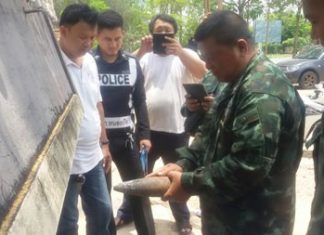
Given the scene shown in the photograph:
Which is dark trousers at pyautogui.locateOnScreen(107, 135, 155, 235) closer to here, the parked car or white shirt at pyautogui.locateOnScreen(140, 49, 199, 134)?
white shirt at pyautogui.locateOnScreen(140, 49, 199, 134)

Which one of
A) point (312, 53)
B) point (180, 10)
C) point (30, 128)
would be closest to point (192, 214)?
point (30, 128)

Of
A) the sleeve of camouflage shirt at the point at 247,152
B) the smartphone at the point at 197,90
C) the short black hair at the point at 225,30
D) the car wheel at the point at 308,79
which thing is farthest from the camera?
the car wheel at the point at 308,79

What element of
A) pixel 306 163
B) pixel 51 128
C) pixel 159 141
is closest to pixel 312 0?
pixel 51 128

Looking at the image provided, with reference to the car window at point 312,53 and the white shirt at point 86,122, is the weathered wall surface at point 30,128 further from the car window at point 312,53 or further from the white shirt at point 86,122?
the car window at point 312,53

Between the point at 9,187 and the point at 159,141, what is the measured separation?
2.94 m

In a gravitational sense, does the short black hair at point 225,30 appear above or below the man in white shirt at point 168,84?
above

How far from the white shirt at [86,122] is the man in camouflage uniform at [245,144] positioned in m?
0.76

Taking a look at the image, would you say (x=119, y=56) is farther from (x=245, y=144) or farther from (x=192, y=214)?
(x=245, y=144)

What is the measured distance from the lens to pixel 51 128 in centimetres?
140

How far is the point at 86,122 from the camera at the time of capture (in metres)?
2.75

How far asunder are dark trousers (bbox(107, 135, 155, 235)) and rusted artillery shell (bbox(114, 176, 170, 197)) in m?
1.35

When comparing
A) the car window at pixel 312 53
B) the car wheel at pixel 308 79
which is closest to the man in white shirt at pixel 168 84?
the car wheel at pixel 308 79

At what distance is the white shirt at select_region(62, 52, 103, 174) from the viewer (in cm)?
273

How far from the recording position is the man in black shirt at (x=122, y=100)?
339cm
